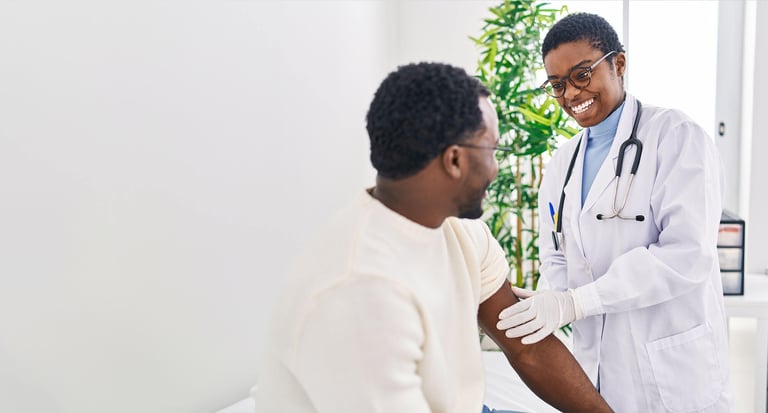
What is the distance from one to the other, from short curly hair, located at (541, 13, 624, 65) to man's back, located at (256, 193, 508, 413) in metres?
0.74

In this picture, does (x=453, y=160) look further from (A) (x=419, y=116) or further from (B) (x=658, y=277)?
(B) (x=658, y=277)

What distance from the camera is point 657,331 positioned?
145 centimetres

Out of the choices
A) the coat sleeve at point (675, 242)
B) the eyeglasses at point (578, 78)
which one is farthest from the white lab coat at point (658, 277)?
the eyeglasses at point (578, 78)

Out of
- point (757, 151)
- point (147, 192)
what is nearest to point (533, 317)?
point (147, 192)

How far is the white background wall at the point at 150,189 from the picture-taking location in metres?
1.16

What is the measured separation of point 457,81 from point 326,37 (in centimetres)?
153

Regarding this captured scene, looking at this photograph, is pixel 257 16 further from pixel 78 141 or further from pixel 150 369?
pixel 150 369

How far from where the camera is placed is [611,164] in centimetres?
151

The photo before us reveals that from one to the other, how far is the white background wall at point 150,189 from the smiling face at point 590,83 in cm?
88

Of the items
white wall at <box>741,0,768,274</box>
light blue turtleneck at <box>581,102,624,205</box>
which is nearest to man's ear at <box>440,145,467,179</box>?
light blue turtleneck at <box>581,102,624,205</box>

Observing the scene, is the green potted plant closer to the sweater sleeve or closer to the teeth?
the teeth

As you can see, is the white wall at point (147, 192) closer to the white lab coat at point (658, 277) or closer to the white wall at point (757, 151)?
the white lab coat at point (658, 277)

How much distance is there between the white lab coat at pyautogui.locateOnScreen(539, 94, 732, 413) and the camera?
139 centimetres

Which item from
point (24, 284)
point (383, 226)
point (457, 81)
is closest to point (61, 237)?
point (24, 284)
